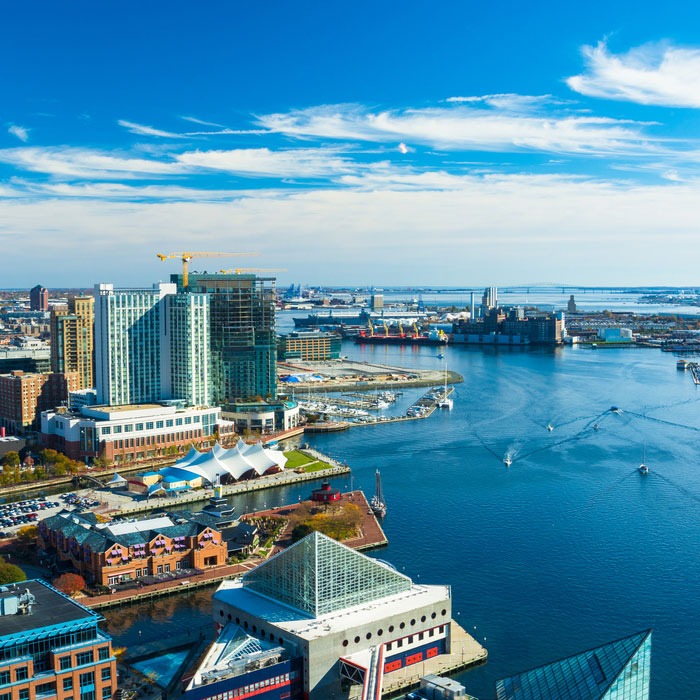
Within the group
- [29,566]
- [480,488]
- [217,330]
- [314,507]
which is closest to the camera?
[29,566]

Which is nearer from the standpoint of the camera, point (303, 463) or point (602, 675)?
point (602, 675)

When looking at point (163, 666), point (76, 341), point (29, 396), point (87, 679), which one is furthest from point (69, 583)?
point (76, 341)

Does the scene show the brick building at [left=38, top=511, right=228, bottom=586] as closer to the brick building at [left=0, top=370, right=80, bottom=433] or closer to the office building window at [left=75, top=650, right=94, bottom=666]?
the office building window at [left=75, top=650, right=94, bottom=666]

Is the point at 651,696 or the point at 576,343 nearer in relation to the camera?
the point at 651,696

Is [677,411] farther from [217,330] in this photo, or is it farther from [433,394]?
[217,330]

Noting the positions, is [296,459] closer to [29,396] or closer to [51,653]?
[29,396]

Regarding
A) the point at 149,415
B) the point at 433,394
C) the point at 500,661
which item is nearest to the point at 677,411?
the point at 433,394

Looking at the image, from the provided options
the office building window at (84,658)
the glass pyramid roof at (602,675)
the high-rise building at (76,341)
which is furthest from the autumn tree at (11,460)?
the glass pyramid roof at (602,675)
